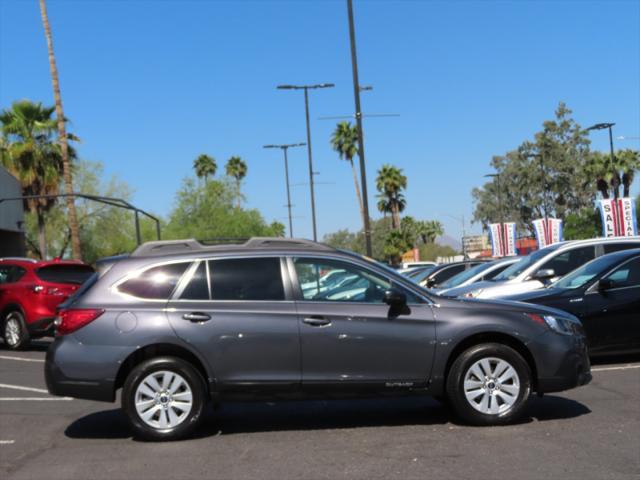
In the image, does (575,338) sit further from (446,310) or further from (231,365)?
(231,365)

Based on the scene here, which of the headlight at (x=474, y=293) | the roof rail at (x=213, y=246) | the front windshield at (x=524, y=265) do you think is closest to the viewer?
the roof rail at (x=213, y=246)

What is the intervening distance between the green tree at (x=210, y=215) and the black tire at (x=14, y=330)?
47162 mm

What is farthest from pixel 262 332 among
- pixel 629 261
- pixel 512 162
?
pixel 512 162

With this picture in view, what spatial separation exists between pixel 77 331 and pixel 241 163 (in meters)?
75.2

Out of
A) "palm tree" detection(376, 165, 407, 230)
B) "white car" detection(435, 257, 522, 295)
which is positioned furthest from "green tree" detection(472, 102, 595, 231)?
"white car" detection(435, 257, 522, 295)

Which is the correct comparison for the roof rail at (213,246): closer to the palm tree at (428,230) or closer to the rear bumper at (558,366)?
the rear bumper at (558,366)

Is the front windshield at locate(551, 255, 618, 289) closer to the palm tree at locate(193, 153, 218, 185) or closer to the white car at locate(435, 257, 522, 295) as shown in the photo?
the white car at locate(435, 257, 522, 295)

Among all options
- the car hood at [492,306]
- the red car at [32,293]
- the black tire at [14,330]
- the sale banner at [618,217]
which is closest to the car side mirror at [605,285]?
the car hood at [492,306]

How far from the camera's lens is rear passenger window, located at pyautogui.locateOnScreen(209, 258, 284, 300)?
6.93 m

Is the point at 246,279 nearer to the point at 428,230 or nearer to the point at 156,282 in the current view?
the point at 156,282

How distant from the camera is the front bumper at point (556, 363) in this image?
6980 mm

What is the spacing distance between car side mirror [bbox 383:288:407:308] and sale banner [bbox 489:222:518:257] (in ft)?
117

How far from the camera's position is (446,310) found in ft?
22.8

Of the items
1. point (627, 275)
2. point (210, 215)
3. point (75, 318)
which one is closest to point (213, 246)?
point (75, 318)
